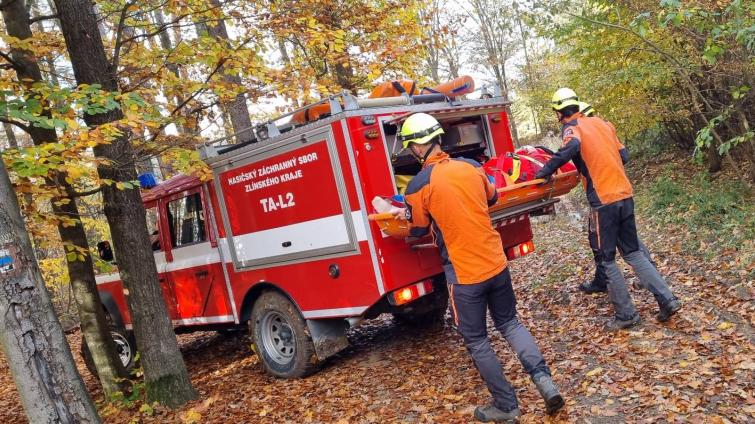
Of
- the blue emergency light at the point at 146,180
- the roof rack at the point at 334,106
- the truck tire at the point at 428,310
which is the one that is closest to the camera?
the roof rack at the point at 334,106

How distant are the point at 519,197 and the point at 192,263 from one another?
3964 millimetres

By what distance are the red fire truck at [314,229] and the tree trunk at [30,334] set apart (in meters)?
2.00

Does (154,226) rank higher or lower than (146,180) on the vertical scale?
lower

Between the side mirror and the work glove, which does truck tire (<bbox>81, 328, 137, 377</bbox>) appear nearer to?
the side mirror

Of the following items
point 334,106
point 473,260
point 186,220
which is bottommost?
point 473,260

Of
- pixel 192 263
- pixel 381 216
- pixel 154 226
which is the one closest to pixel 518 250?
pixel 381 216

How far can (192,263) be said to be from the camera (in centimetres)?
669

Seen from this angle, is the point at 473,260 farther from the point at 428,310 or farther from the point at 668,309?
the point at 668,309

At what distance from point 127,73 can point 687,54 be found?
7363 mm

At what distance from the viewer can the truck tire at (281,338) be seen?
559 cm

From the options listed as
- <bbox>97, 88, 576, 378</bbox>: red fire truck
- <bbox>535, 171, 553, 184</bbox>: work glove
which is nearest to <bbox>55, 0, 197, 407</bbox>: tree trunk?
<bbox>97, 88, 576, 378</bbox>: red fire truck

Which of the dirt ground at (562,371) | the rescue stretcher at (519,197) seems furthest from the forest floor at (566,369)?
the rescue stretcher at (519,197)

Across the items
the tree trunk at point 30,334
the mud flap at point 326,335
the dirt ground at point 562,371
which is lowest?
the dirt ground at point 562,371

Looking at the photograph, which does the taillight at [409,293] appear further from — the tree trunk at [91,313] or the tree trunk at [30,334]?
the tree trunk at [91,313]
